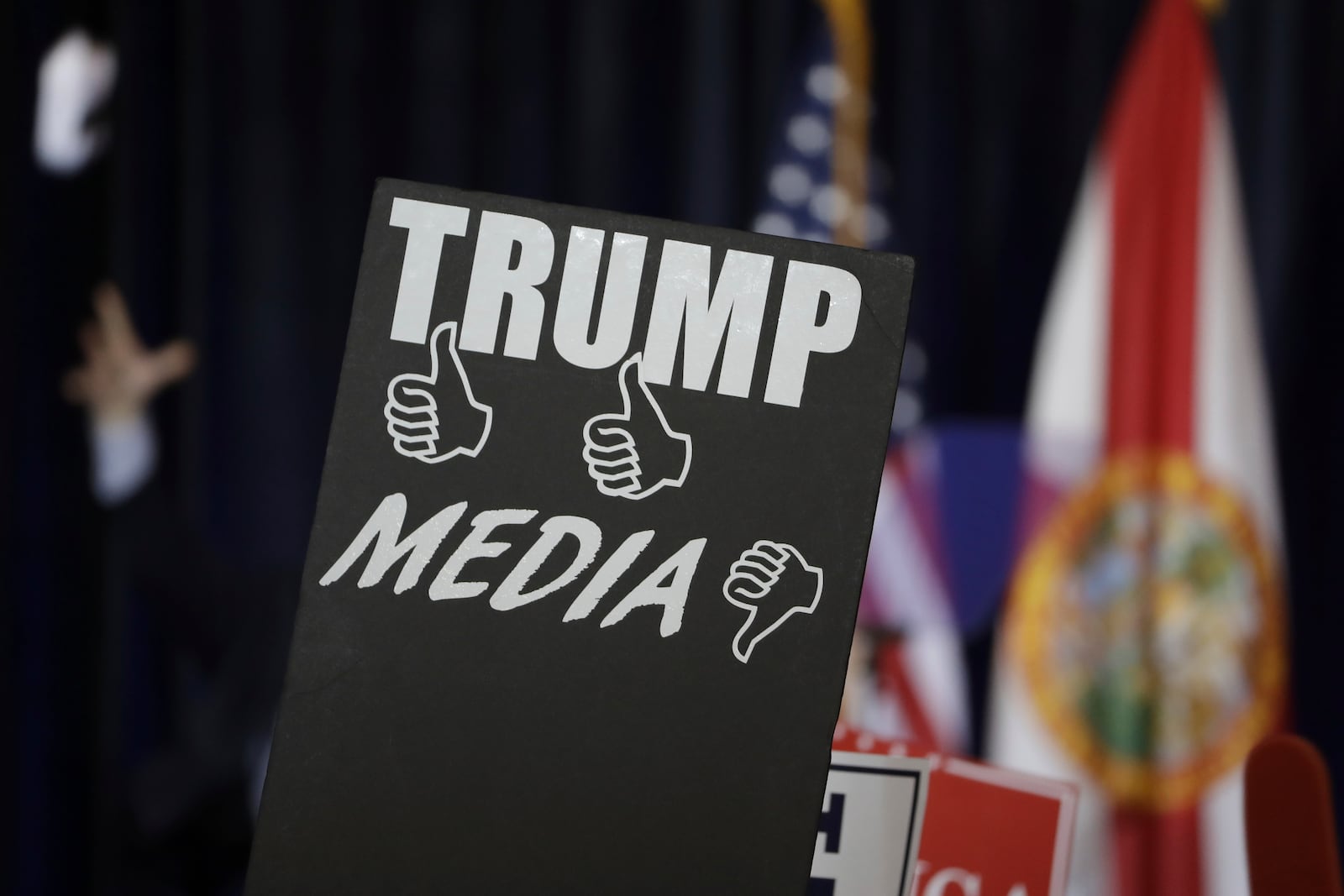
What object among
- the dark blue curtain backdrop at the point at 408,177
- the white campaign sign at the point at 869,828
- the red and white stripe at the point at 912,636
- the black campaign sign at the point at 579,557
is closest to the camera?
the black campaign sign at the point at 579,557

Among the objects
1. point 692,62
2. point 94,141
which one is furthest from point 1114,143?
Result: point 94,141

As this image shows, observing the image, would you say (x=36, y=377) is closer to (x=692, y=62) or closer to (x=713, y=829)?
(x=692, y=62)

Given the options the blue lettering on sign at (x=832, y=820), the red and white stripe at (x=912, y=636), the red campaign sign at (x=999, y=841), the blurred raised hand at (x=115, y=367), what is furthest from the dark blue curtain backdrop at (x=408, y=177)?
the blue lettering on sign at (x=832, y=820)

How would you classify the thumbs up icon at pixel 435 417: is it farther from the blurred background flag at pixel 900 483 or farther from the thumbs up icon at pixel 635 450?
the blurred background flag at pixel 900 483

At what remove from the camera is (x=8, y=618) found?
7.14 ft

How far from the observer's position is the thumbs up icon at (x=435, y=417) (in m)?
0.67

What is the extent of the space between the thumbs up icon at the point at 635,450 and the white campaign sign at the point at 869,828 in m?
0.26

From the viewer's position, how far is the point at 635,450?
67 cm

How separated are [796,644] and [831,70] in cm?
194

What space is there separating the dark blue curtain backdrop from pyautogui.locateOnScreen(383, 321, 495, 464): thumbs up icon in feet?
5.65

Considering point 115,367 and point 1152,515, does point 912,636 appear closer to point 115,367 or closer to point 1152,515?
point 1152,515

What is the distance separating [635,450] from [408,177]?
69.8 inches

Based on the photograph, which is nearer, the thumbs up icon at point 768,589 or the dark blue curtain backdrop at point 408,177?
the thumbs up icon at point 768,589

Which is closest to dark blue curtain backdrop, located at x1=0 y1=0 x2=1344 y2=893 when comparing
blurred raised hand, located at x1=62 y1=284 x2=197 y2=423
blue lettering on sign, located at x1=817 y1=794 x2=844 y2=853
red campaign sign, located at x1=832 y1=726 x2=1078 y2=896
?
blurred raised hand, located at x1=62 y1=284 x2=197 y2=423
